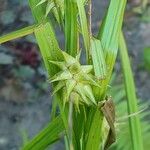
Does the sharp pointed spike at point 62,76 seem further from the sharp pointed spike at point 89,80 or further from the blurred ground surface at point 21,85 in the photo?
the blurred ground surface at point 21,85

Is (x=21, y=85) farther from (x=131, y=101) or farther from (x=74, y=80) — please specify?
(x=74, y=80)

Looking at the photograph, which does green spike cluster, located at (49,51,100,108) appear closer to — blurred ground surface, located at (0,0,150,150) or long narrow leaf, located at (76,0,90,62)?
long narrow leaf, located at (76,0,90,62)

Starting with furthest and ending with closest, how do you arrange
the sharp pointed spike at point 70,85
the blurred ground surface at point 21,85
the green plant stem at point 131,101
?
the blurred ground surface at point 21,85 < the green plant stem at point 131,101 < the sharp pointed spike at point 70,85

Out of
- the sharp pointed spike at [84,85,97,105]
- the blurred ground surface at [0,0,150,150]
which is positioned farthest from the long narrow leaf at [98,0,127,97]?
Result: the blurred ground surface at [0,0,150,150]

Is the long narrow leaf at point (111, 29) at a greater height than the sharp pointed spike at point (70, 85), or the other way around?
the long narrow leaf at point (111, 29)

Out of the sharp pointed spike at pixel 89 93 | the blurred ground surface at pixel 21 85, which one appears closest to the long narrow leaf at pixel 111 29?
the sharp pointed spike at pixel 89 93

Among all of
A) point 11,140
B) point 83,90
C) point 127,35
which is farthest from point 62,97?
point 127,35

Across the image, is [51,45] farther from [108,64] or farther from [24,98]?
[24,98]

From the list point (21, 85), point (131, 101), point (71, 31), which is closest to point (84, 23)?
point (71, 31)
